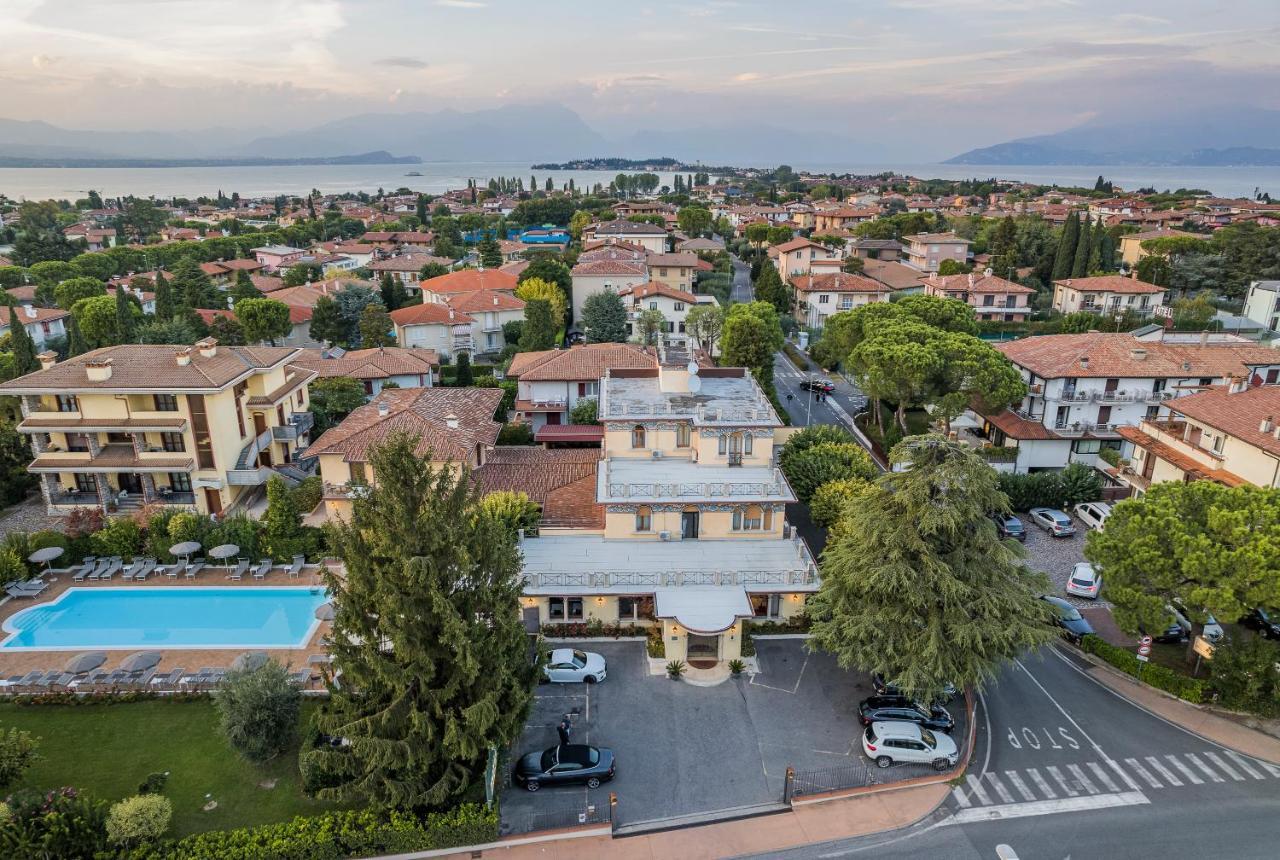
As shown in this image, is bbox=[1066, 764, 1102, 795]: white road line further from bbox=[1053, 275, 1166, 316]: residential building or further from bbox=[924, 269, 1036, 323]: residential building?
bbox=[1053, 275, 1166, 316]: residential building

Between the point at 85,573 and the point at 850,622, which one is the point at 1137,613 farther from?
the point at 85,573

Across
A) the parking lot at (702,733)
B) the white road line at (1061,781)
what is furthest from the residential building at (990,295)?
the white road line at (1061,781)

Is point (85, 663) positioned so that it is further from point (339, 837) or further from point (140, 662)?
point (339, 837)

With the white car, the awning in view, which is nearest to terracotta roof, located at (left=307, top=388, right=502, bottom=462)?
the white car

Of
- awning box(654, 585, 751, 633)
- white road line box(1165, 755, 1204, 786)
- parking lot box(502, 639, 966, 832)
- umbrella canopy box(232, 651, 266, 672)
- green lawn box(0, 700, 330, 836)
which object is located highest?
umbrella canopy box(232, 651, 266, 672)

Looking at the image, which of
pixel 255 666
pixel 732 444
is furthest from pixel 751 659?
pixel 255 666

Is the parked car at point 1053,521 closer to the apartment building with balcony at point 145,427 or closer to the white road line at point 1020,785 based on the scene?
the white road line at point 1020,785

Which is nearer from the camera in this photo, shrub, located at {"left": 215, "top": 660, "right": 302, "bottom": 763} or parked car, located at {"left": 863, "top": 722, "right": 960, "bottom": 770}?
shrub, located at {"left": 215, "top": 660, "right": 302, "bottom": 763}

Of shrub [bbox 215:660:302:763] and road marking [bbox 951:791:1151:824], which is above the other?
shrub [bbox 215:660:302:763]

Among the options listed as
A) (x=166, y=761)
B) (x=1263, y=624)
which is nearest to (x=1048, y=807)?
(x=1263, y=624)
